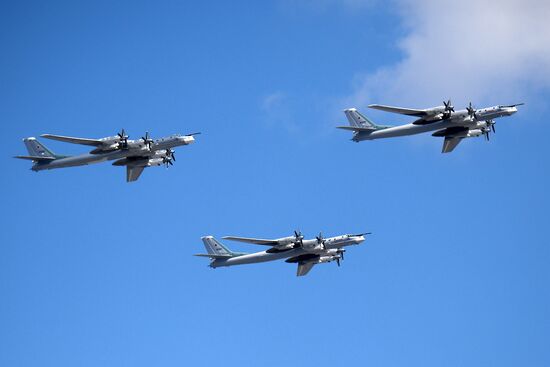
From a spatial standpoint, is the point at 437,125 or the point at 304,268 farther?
the point at 304,268

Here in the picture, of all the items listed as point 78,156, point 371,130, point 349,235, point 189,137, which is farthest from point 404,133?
point 78,156

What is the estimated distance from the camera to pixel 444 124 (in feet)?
372

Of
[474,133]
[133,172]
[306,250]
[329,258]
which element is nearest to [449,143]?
[474,133]

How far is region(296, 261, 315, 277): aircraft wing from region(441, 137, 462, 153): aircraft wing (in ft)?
57.7

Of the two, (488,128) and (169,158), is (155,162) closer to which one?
(169,158)

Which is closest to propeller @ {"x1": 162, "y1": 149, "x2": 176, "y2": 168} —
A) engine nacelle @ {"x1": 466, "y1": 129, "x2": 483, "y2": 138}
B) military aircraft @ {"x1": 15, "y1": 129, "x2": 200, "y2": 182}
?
military aircraft @ {"x1": 15, "y1": 129, "x2": 200, "y2": 182}

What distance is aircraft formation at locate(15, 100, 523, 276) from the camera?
112375 mm

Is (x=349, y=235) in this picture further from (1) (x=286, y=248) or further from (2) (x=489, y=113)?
(2) (x=489, y=113)

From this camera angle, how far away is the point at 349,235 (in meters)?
114

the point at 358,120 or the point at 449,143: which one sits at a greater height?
the point at 358,120

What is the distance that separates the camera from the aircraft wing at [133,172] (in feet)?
382

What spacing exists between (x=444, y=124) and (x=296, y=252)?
1907cm

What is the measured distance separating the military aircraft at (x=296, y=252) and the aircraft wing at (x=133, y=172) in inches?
421

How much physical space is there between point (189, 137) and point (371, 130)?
18.0m
